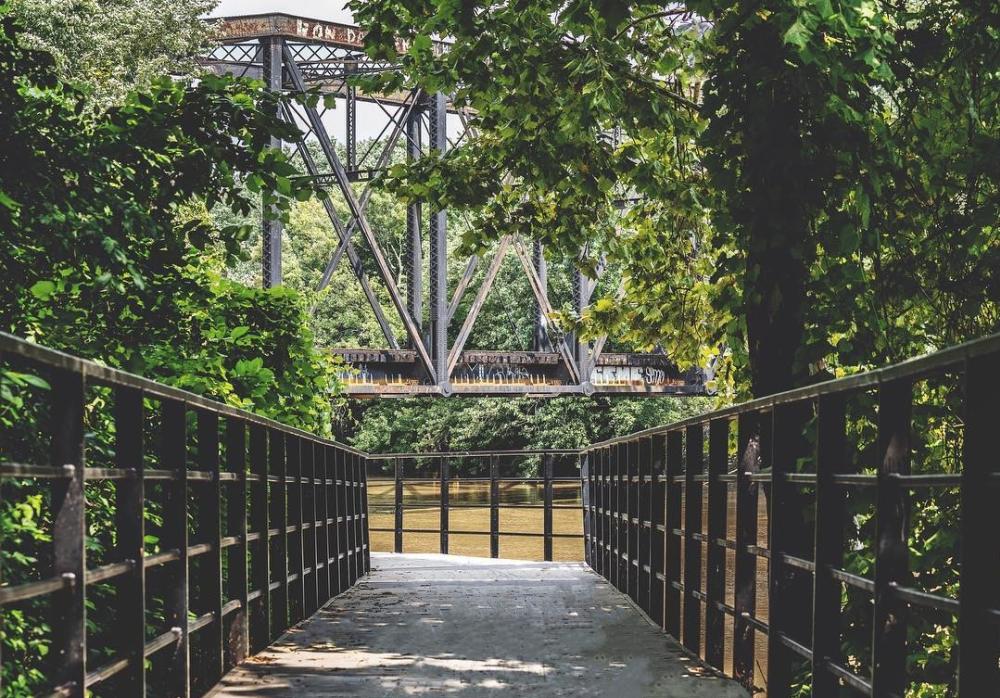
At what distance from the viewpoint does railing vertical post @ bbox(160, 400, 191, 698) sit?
4680 mm

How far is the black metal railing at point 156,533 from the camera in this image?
337cm

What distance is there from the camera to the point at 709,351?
1345cm

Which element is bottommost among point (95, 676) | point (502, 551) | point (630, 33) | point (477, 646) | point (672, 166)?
point (502, 551)

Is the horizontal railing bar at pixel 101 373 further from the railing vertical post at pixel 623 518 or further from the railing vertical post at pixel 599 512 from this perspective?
the railing vertical post at pixel 599 512

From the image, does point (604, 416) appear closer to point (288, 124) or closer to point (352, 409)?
point (352, 409)

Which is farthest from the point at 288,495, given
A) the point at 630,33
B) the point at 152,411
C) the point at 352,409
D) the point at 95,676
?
the point at 352,409

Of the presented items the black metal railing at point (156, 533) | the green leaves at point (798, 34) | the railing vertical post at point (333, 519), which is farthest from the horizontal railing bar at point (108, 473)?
the railing vertical post at point (333, 519)

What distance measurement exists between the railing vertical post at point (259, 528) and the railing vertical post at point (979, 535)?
4.12 meters

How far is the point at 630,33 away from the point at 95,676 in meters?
9.16

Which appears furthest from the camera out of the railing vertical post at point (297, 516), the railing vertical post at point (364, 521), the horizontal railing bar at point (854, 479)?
the railing vertical post at point (364, 521)

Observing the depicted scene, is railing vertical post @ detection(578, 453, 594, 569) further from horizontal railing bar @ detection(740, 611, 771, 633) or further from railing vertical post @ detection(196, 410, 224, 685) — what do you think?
railing vertical post @ detection(196, 410, 224, 685)

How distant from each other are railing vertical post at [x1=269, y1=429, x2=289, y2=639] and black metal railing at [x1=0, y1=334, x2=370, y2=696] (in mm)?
11

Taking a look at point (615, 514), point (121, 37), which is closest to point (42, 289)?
point (615, 514)

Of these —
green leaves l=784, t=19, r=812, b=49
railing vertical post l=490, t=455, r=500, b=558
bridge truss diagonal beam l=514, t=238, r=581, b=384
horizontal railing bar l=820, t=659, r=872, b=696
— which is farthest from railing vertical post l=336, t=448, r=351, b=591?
bridge truss diagonal beam l=514, t=238, r=581, b=384
